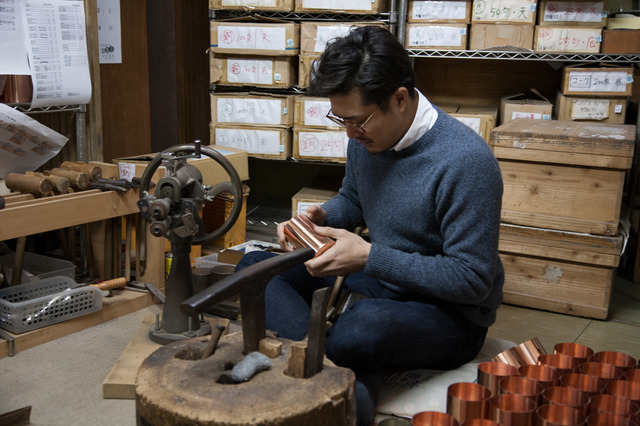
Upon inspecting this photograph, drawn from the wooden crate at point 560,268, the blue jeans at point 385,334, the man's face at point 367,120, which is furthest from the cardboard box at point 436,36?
the blue jeans at point 385,334

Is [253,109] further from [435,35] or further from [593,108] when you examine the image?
[593,108]

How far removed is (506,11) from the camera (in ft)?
10.8

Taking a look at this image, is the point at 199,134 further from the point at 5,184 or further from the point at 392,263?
the point at 392,263

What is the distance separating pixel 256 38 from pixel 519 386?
252 centimetres

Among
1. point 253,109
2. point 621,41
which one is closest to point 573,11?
point 621,41

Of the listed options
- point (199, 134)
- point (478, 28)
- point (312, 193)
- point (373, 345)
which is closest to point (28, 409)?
point (373, 345)

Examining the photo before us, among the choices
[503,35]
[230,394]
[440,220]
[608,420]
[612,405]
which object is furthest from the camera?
[503,35]

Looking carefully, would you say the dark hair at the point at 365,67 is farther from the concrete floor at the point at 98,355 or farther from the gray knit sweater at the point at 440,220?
the concrete floor at the point at 98,355

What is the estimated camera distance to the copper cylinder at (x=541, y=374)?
5.53 ft

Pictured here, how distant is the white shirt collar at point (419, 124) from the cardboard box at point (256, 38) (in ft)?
5.71

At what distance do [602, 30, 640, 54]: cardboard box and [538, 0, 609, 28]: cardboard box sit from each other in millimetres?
70

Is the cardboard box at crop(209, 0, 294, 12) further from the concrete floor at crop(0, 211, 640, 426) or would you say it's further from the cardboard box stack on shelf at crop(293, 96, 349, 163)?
the concrete floor at crop(0, 211, 640, 426)

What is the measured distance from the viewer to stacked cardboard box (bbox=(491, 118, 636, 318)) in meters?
2.88

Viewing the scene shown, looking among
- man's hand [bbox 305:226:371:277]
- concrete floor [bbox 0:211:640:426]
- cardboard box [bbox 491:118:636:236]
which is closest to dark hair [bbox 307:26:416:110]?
man's hand [bbox 305:226:371:277]
